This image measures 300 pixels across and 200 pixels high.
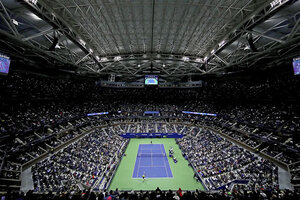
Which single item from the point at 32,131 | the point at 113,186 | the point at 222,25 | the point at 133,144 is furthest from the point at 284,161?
A: the point at 32,131

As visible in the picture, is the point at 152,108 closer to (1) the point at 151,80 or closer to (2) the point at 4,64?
(1) the point at 151,80

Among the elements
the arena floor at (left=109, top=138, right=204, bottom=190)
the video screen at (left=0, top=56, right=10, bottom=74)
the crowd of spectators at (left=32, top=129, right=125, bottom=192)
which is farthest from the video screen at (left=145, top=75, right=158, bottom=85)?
the video screen at (left=0, top=56, right=10, bottom=74)

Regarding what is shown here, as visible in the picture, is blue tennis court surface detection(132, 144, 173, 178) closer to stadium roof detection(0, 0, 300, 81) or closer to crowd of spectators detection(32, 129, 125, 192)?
crowd of spectators detection(32, 129, 125, 192)

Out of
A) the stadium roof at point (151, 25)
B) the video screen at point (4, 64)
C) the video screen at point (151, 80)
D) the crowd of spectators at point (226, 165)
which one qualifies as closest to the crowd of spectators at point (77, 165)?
the video screen at point (4, 64)

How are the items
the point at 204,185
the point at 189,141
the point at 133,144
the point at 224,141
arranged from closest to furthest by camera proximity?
the point at 204,185, the point at 224,141, the point at 189,141, the point at 133,144

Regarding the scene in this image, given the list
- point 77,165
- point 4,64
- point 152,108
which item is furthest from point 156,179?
point 152,108

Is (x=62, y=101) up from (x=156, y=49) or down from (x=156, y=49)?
down

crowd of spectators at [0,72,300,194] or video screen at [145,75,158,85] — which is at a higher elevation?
video screen at [145,75,158,85]

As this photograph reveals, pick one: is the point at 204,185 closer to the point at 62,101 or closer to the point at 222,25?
the point at 222,25
